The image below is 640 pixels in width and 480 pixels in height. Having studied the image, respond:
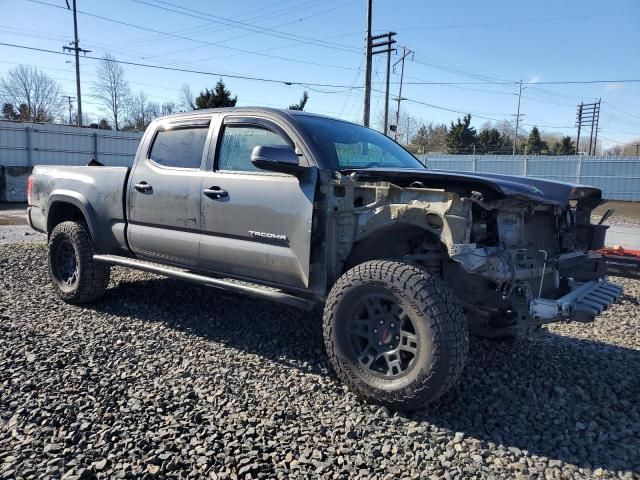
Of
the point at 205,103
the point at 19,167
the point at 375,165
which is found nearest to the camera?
the point at 375,165

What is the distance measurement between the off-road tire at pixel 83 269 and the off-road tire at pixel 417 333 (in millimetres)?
3017

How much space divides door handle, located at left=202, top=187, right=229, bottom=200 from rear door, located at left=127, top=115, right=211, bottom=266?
14 centimetres

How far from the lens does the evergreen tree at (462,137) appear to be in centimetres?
5278

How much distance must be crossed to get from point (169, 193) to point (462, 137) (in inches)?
2053

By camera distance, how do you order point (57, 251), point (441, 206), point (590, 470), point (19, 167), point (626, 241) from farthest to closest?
point (19, 167) < point (626, 241) < point (57, 251) < point (441, 206) < point (590, 470)

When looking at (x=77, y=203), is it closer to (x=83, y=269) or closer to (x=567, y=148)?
(x=83, y=269)

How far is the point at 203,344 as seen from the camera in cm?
433

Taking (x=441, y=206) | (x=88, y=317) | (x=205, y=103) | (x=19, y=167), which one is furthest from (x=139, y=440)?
(x=205, y=103)

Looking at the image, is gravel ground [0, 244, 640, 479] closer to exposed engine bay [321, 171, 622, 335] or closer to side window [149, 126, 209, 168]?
exposed engine bay [321, 171, 622, 335]

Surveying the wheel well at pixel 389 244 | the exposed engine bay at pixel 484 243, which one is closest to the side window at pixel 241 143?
the exposed engine bay at pixel 484 243

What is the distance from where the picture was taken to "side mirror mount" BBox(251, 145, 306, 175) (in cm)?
352

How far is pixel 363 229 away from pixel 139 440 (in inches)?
75.1

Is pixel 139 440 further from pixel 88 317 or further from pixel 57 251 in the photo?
pixel 57 251

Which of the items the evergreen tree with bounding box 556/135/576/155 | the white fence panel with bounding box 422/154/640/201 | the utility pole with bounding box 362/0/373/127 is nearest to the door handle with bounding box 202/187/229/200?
the utility pole with bounding box 362/0/373/127
